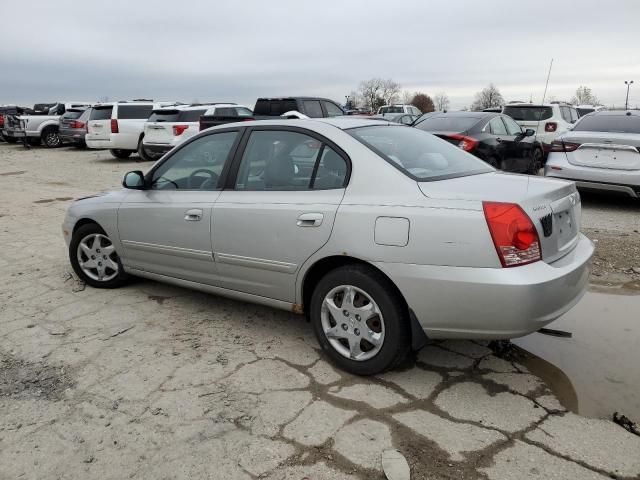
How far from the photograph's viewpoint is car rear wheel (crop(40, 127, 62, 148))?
2360cm

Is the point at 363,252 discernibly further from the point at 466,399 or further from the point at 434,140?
the point at 434,140

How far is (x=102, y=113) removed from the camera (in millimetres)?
17766

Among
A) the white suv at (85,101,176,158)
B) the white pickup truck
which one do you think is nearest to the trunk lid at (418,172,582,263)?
the white suv at (85,101,176,158)

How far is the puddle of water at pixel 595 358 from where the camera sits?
10.2 ft

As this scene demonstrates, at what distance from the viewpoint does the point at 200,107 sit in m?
15.0

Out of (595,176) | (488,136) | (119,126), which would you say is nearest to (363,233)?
(595,176)

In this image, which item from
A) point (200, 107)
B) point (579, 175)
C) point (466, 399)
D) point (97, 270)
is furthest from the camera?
point (200, 107)

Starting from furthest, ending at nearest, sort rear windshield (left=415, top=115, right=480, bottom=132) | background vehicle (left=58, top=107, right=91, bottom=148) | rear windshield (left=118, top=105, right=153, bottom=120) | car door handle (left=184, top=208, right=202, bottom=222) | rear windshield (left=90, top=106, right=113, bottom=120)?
background vehicle (left=58, top=107, right=91, bottom=148) → rear windshield (left=90, top=106, right=113, bottom=120) → rear windshield (left=118, top=105, right=153, bottom=120) → rear windshield (left=415, top=115, right=480, bottom=132) → car door handle (left=184, top=208, right=202, bottom=222)

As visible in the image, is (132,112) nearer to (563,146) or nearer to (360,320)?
(563,146)

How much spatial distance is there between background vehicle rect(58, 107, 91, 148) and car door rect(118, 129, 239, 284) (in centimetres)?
1829

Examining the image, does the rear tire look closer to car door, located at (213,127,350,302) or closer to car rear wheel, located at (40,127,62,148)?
car rear wheel, located at (40,127,62,148)

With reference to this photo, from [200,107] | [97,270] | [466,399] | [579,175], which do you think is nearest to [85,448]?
[466,399]

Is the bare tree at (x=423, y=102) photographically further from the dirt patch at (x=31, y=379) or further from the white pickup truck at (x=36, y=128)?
the dirt patch at (x=31, y=379)

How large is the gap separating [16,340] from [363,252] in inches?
105
